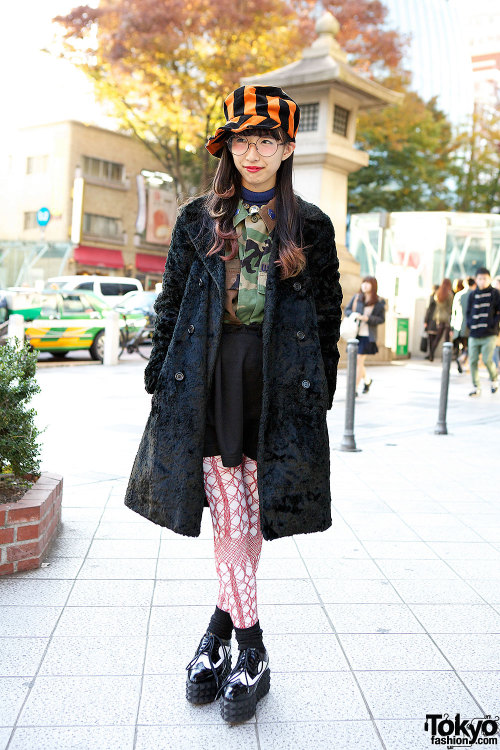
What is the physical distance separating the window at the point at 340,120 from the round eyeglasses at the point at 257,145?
1369cm

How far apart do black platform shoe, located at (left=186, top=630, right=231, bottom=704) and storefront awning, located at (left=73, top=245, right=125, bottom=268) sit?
111 feet

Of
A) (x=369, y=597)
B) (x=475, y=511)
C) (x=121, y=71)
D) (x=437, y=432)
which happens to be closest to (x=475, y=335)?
(x=437, y=432)

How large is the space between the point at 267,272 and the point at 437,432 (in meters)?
6.14

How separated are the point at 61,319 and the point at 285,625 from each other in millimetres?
12774

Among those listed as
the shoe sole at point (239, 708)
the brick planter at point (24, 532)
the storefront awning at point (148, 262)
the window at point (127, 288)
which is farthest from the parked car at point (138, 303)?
the storefront awning at point (148, 262)

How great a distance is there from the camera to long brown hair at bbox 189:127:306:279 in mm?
2432

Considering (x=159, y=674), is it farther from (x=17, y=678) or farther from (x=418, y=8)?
(x=418, y=8)

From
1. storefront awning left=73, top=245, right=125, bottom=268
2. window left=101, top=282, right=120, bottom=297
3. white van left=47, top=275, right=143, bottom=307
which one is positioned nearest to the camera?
white van left=47, top=275, right=143, bottom=307

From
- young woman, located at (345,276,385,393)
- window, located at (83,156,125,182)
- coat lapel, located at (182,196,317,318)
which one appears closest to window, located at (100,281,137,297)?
window, located at (83,156,125,182)

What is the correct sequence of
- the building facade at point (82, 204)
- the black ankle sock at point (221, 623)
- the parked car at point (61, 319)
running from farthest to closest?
the building facade at point (82, 204) < the parked car at point (61, 319) < the black ankle sock at point (221, 623)

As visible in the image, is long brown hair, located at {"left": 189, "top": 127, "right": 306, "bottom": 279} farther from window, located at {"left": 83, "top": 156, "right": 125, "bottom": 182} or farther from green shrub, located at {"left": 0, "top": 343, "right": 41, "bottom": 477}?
window, located at {"left": 83, "top": 156, "right": 125, "bottom": 182}

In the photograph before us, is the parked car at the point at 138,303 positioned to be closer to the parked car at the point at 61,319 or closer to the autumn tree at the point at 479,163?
the parked car at the point at 61,319

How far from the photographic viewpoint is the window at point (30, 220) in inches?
1450

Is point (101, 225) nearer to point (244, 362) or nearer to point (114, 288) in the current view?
point (114, 288)
